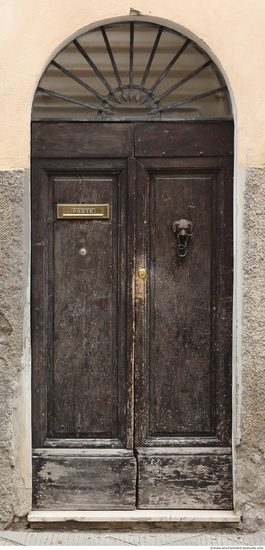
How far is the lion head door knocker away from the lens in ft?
9.39

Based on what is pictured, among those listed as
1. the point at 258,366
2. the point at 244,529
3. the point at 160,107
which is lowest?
the point at 244,529

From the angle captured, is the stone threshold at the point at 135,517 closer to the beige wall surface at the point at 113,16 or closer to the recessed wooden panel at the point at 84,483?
the recessed wooden panel at the point at 84,483

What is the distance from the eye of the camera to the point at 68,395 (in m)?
2.93

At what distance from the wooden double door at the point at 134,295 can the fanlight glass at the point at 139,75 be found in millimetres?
218

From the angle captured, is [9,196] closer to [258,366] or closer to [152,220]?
[152,220]

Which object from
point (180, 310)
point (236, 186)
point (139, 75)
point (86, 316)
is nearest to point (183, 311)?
point (180, 310)

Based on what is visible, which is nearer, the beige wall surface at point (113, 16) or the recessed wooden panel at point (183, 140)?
the beige wall surface at point (113, 16)

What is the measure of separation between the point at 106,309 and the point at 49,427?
0.92 meters

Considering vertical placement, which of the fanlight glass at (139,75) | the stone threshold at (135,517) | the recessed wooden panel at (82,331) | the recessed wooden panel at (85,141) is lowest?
the stone threshold at (135,517)

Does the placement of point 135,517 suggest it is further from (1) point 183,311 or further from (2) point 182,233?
(2) point 182,233

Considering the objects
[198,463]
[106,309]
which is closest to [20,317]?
[106,309]

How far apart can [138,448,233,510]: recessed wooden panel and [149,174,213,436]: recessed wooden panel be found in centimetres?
21

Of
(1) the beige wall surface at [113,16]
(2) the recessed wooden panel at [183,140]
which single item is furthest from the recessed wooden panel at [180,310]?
(1) the beige wall surface at [113,16]

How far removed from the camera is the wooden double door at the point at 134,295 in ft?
9.46
